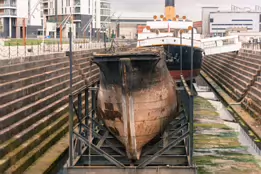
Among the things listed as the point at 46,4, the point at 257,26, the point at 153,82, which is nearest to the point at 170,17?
the point at 153,82

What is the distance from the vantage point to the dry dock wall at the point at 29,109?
36.1 ft

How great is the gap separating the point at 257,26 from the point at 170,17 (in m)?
79.8

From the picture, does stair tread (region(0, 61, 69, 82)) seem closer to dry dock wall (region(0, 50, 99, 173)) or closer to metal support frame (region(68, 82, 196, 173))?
dry dock wall (region(0, 50, 99, 173))

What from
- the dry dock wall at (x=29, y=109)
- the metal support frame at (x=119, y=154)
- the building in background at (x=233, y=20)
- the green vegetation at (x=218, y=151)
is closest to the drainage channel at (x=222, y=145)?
the green vegetation at (x=218, y=151)

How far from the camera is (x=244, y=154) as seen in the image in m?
14.0

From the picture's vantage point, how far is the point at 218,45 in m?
33.7

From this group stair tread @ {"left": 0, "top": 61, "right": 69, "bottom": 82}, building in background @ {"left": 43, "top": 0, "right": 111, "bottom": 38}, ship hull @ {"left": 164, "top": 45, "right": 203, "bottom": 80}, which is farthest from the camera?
building in background @ {"left": 43, "top": 0, "right": 111, "bottom": 38}

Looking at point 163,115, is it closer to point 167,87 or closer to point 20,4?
point 167,87

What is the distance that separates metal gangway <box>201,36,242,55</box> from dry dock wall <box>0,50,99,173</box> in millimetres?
16701

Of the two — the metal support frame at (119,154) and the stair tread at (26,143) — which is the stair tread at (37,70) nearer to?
the stair tread at (26,143)

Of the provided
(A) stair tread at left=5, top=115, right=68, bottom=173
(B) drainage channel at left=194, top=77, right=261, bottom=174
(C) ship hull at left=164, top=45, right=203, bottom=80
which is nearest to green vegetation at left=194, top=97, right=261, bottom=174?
(B) drainage channel at left=194, top=77, right=261, bottom=174

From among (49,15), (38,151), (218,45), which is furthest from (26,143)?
(49,15)

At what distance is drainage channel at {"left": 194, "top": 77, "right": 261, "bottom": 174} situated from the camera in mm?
12672

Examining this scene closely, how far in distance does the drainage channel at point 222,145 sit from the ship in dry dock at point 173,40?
14.0 ft
